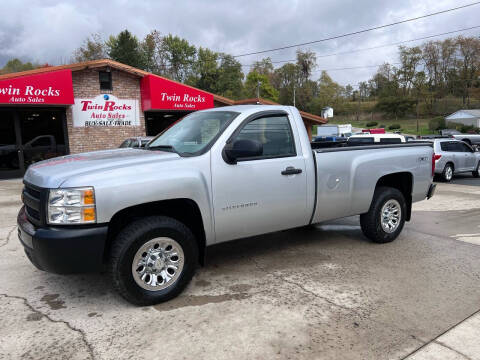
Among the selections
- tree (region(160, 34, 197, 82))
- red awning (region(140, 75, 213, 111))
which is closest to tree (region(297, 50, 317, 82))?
tree (region(160, 34, 197, 82))

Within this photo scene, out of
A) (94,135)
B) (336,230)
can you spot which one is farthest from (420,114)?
(336,230)

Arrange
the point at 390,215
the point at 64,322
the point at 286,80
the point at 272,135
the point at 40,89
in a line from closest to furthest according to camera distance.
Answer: the point at 64,322 < the point at 272,135 < the point at 390,215 < the point at 40,89 < the point at 286,80

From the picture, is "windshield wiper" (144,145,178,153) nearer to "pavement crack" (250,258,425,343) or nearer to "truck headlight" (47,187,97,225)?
"truck headlight" (47,187,97,225)

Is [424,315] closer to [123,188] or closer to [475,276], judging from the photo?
[475,276]

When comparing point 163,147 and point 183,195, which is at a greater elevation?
point 163,147

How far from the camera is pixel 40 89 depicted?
13641 millimetres

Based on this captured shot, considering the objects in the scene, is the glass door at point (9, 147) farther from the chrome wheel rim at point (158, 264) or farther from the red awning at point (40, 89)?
the chrome wheel rim at point (158, 264)

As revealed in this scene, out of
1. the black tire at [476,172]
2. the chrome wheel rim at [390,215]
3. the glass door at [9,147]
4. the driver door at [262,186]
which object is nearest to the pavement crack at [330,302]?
the driver door at [262,186]

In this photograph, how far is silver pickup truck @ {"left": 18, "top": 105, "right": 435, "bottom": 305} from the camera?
10.2 ft

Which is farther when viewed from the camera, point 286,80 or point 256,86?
point 286,80

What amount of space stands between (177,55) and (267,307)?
74.0 m

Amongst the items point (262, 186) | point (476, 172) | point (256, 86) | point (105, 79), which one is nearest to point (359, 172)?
point (262, 186)

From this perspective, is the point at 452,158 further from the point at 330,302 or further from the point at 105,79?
the point at 105,79

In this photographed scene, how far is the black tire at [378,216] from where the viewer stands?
5.18 m
